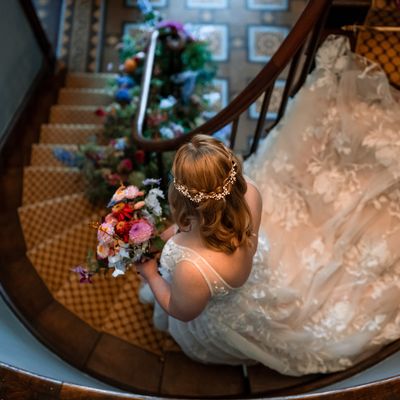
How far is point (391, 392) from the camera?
51.6 inches

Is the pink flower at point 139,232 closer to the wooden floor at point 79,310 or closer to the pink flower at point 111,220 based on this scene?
the pink flower at point 111,220

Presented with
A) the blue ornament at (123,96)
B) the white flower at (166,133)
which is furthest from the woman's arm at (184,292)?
the blue ornament at (123,96)

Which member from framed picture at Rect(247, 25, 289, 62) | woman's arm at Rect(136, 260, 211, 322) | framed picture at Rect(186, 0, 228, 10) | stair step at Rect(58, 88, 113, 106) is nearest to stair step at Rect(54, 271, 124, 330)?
woman's arm at Rect(136, 260, 211, 322)

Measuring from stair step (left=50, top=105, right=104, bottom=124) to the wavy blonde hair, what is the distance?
318cm

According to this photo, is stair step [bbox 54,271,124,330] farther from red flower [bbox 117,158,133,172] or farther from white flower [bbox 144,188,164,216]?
white flower [bbox 144,188,164,216]

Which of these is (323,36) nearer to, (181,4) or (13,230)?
(13,230)

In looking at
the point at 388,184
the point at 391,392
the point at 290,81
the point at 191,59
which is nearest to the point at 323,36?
the point at 290,81

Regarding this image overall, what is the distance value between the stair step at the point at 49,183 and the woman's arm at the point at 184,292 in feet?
7.00

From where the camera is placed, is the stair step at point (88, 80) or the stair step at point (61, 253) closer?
the stair step at point (61, 253)

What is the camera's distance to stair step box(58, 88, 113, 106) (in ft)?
15.1

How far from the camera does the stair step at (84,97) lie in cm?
460

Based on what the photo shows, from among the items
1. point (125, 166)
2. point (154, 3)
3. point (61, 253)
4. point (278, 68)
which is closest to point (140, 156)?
point (125, 166)

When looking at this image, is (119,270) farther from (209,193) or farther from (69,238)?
(69,238)

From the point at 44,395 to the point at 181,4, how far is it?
4615 millimetres
